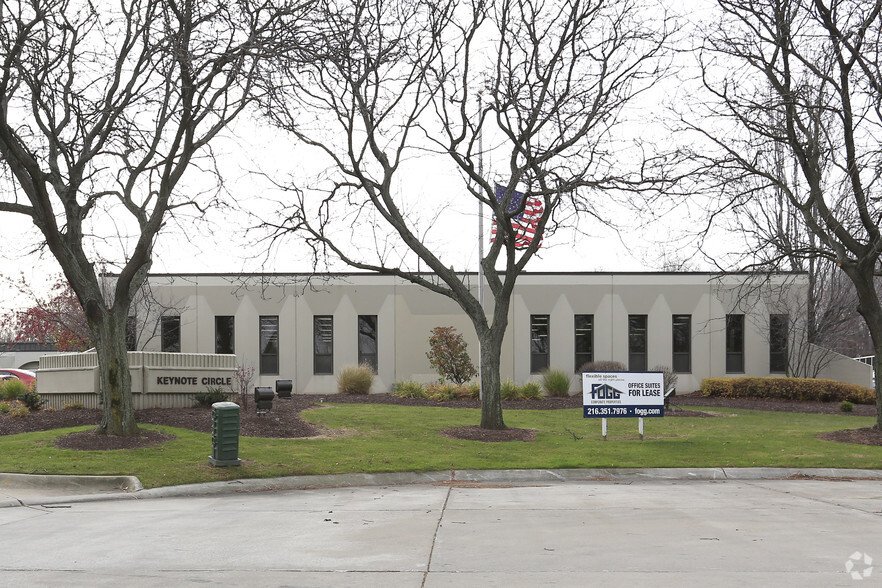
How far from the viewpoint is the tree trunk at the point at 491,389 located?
1866 centimetres

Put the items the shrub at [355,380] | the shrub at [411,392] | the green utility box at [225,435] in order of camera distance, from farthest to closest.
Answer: the shrub at [355,380] < the shrub at [411,392] < the green utility box at [225,435]

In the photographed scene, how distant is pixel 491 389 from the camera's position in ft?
61.4

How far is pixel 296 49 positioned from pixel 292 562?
8421 millimetres

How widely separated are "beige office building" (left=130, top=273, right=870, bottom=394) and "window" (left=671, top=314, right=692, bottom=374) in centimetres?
4

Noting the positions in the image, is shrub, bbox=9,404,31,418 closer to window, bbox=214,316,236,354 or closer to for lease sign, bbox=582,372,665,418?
for lease sign, bbox=582,372,665,418

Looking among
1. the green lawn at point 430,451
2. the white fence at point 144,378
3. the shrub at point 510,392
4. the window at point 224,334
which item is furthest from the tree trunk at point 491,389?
the window at point 224,334

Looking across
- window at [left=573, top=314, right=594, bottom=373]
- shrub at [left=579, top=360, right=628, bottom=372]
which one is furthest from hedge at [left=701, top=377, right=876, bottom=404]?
window at [left=573, top=314, right=594, bottom=373]

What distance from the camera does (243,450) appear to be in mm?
15492

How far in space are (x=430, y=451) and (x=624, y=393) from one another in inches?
184

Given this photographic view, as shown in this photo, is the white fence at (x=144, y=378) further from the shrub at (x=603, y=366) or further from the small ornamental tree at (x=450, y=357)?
the shrub at (x=603, y=366)

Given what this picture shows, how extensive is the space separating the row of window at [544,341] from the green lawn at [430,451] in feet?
40.2

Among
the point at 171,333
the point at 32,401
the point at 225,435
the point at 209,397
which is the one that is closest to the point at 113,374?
the point at 225,435

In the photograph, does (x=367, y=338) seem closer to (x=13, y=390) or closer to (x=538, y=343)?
(x=538, y=343)

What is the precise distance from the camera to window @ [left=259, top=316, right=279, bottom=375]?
33.6m
